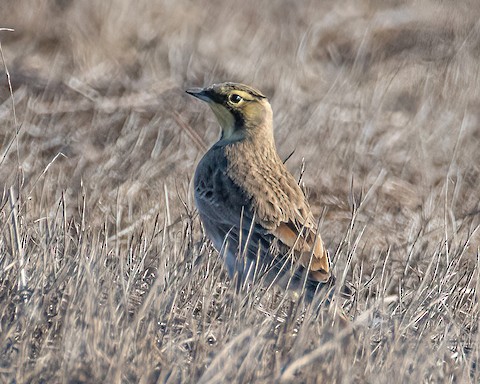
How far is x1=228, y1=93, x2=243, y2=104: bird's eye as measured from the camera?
677 cm

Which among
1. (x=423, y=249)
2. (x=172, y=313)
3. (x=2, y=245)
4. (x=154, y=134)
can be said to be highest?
(x=172, y=313)

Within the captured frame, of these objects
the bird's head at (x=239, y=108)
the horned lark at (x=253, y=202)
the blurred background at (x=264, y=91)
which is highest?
the bird's head at (x=239, y=108)

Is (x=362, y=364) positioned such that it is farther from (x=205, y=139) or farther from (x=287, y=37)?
(x=287, y=37)

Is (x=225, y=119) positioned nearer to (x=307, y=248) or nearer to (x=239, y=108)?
(x=239, y=108)

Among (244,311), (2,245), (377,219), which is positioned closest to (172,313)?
(244,311)

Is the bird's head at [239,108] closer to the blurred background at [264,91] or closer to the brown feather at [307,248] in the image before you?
the brown feather at [307,248]

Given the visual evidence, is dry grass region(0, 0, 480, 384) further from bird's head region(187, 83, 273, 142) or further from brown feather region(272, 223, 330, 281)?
bird's head region(187, 83, 273, 142)

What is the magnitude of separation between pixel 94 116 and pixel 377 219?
261cm

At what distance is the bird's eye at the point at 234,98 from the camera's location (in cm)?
677

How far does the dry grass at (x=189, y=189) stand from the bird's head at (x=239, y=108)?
1.84 feet

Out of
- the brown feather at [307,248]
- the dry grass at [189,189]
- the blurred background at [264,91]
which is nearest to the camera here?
the dry grass at [189,189]

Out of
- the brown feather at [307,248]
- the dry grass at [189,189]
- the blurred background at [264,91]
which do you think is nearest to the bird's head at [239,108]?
the dry grass at [189,189]

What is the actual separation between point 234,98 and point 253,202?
807 millimetres

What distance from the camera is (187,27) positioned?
1168cm
